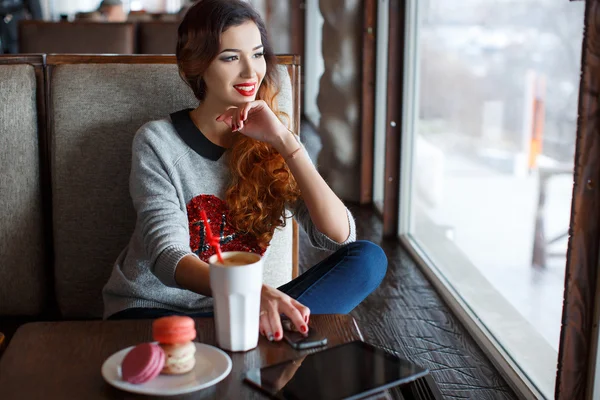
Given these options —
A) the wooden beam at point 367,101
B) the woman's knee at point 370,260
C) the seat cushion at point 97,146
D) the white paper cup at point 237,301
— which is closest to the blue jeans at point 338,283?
the woman's knee at point 370,260

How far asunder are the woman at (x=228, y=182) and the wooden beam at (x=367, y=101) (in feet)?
6.68

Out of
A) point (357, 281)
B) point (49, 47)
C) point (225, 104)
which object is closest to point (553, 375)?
point (357, 281)

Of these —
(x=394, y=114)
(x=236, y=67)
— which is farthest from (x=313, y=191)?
(x=394, y=114)

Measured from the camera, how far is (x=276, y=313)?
105cm

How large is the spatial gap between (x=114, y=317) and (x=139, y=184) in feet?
0.92

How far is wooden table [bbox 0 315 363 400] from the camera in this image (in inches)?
34.5

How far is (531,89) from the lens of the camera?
2.20m

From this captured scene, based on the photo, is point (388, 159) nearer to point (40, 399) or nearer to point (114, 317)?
point (114, 317)

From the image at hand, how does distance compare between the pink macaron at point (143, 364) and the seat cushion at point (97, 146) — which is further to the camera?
the seat cushion at point (97, 146)

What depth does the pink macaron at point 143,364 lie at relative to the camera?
869mm

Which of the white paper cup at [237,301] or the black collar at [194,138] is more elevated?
the black collar at [194,138]

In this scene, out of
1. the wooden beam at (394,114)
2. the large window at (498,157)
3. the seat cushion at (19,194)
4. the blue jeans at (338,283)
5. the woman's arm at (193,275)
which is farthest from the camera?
the wooden beam at (394,114)

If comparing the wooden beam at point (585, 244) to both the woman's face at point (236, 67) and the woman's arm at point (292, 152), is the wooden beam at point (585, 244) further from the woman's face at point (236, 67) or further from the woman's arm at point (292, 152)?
the woman's face at point (236, 67)

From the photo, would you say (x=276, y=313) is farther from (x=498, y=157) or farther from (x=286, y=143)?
(x=498, y=157)
